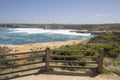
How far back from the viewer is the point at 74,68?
32.1 ft

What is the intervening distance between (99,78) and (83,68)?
1.03m

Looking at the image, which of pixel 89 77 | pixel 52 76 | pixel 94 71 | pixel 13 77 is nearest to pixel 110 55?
Result: pixel 94 71

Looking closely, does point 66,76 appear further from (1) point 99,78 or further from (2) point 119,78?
(2) point 119,78

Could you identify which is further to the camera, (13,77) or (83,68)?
(83,68)

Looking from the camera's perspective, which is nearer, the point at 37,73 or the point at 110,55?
the point at 37,73

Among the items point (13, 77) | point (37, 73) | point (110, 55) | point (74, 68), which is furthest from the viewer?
point (110, 55)

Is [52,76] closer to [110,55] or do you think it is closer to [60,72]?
[60,72]

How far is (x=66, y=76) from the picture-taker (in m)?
8.84

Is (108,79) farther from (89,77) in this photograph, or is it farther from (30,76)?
(30,76)

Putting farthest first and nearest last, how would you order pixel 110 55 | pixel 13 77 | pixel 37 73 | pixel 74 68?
1. pixel 110 55
2. pixel 74 68
3. pixel 37 73
4. pixel 13 77

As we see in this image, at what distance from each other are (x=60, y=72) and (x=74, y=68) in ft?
2.90

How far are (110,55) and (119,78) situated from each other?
5.54 metres

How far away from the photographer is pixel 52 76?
877 cm

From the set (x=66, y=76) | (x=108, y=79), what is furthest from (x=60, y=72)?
(x=108, y=79)
